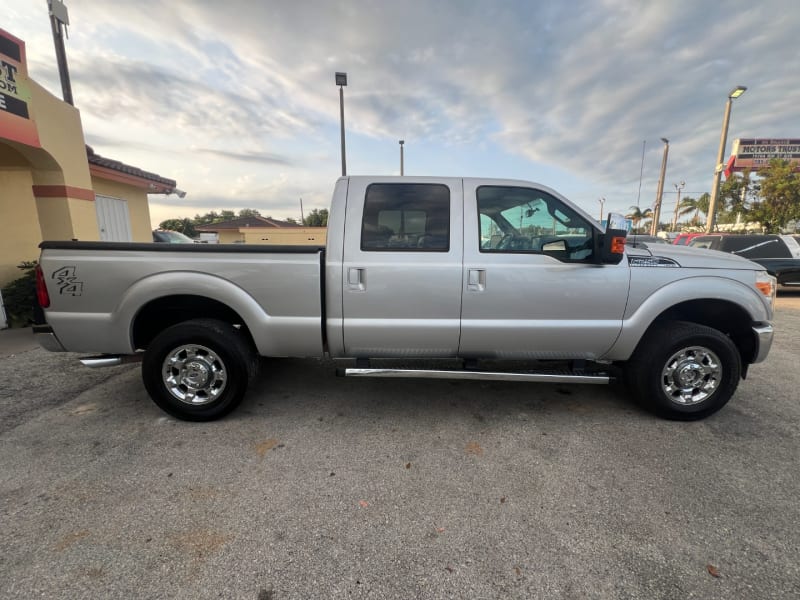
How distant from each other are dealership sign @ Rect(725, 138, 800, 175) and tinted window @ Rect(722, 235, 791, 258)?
1853 centimetres

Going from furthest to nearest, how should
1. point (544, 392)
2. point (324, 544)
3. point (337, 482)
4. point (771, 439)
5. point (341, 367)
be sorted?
point (544, 392)
point (341, 367)
point (771, 439)
point (337, 482)
point (324, 544)

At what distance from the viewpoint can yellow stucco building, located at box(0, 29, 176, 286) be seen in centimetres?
582

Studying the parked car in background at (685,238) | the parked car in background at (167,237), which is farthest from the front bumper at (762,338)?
the parked car in background at (167,237)

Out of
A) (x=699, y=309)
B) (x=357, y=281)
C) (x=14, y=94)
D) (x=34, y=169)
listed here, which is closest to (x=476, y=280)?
(x=357, y=281)

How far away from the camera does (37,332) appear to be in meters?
3.09

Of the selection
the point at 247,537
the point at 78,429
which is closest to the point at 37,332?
the point at 78,429

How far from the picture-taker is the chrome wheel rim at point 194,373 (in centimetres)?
313

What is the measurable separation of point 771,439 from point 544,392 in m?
1.68

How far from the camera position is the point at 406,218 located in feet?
10.3

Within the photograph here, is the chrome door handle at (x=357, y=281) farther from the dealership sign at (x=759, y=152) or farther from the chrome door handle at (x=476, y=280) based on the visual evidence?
the dealership sign at (x=759, y=152)

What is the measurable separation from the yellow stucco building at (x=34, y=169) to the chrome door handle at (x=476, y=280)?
7.20 meters

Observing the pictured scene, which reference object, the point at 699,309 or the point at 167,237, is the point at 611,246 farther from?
the point at 167,237

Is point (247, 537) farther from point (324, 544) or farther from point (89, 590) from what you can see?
point (89, 590)

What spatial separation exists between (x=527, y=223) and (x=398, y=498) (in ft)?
7.37
